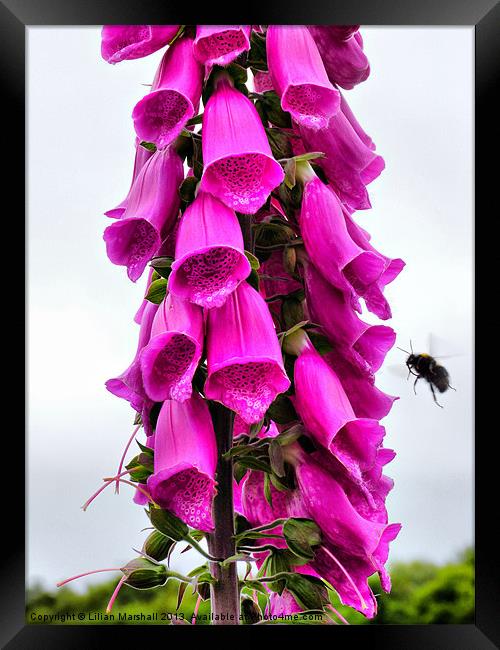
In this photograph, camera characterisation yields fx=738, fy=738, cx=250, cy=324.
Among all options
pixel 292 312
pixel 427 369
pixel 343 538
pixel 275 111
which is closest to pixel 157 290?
pixel 292 312

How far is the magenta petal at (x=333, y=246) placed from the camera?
962mm

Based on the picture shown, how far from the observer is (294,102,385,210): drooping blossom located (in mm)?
1021

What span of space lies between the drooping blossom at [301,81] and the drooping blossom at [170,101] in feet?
0.34

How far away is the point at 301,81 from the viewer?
0.92 m

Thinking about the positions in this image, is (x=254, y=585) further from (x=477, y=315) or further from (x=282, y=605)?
(x=477, y=315)

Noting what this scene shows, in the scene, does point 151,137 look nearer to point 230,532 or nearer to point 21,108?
point 21,108

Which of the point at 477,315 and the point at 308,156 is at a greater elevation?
the point at 308,156

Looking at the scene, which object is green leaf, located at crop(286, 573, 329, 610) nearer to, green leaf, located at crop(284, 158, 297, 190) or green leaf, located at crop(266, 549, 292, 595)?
green leaf, located at crop(266, 549, 292, 595)

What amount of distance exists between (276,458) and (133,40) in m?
0.59

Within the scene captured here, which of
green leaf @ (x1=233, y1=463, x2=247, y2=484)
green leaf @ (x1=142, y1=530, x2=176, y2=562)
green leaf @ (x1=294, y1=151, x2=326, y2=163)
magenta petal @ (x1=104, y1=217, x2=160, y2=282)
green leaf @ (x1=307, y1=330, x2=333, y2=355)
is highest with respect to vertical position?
green leaf @ (x1=294, y1=151, x2=326, y2=163)

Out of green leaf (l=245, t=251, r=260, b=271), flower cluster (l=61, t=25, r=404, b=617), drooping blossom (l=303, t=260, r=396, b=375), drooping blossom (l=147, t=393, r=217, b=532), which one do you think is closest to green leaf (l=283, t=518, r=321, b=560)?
flower cluster (l=61, t=25, r=404, b=617)

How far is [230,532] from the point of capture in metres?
0.99

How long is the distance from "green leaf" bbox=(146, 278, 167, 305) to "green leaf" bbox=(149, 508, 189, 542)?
0.89 feet
